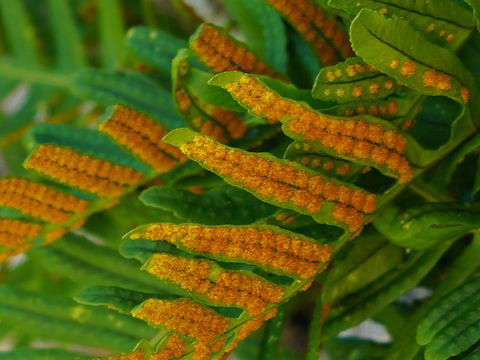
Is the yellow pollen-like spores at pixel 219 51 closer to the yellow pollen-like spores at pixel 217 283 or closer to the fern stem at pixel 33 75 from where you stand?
the yellow pollen-like spores at pixel 217 283

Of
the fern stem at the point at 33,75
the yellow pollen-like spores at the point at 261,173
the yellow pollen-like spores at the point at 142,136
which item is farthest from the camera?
the fern stem at the point at 33,75

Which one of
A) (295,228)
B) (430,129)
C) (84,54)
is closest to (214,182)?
(295,228)

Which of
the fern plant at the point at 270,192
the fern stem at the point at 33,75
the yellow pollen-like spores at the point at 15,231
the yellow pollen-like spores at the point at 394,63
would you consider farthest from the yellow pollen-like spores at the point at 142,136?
the fern stem at the point at 33,75

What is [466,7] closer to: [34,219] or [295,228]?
[295,228]

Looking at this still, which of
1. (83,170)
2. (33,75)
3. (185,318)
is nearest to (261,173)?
(185,318)

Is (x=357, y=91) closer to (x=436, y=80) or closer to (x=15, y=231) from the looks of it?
(x=436, y=80)

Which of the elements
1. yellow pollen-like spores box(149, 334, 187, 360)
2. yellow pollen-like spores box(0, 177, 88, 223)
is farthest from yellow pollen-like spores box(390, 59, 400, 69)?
yellow pollen-like spores box(0, 177, 88, 223)

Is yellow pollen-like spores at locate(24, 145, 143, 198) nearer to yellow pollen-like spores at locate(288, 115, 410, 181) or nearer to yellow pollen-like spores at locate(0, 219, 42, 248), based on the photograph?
yellow pollen-like spores at locate(0, 219, 42, 248)
